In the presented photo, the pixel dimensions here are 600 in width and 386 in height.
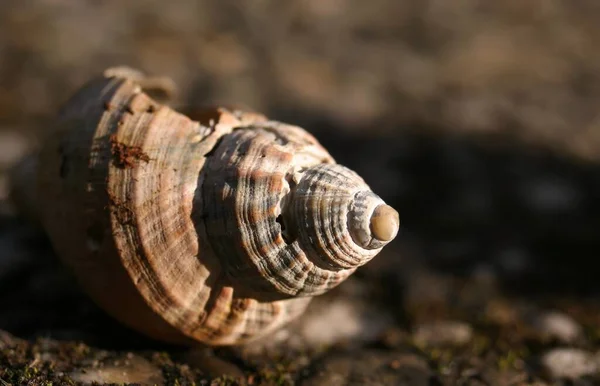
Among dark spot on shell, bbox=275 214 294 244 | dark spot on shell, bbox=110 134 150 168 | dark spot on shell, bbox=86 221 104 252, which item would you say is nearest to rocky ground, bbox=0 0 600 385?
dark spot on shell, bbox=86 221 104 252

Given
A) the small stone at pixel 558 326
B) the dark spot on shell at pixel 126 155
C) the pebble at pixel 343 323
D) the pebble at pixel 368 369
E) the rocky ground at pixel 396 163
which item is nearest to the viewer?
the dark spot on shell at pixel 126 155

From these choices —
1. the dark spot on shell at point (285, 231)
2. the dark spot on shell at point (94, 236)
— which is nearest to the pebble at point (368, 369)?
the dark spot on shell at point (285, 231)

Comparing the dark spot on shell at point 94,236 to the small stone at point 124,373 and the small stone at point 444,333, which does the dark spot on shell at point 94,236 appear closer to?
the small stone at point 124,373

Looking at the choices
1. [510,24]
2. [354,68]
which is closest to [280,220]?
[354,68]

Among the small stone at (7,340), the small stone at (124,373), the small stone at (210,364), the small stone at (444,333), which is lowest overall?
the small stone at (7,340)

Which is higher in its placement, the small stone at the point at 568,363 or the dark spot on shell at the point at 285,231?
the small stone at the point at 568,363

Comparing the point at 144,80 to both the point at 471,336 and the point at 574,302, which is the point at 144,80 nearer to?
the point at 471,336
